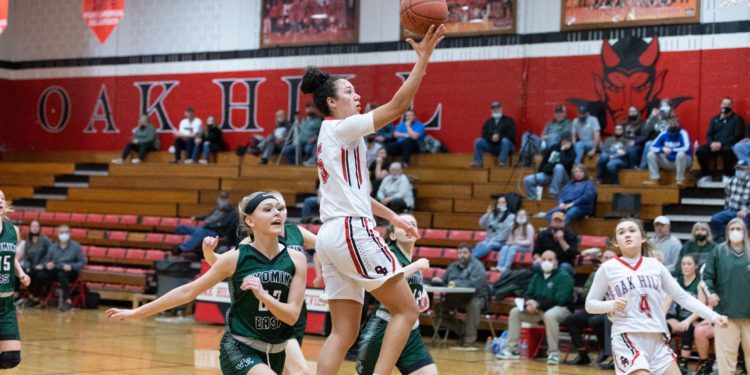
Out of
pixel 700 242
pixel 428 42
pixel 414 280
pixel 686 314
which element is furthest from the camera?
pixel 700 242

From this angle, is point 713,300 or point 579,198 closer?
point 713,300

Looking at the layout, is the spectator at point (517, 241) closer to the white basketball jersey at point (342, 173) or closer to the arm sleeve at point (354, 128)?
the white basketball jersey at point (342, 173)

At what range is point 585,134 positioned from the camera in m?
18.2

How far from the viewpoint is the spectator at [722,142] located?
16.3m

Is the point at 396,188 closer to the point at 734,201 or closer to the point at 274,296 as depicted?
the point at 734,201

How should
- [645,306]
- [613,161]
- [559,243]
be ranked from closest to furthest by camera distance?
[645,306]
[559,243]
[613,161]

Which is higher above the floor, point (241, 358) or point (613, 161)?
point (613, 161)

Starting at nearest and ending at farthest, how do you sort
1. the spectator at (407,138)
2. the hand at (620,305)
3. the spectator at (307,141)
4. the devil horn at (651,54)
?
1. the hand at (620,305)
2. the devil horn at (651,54)
3. the spectator at (407,138)
4. the spectator at (307,141)

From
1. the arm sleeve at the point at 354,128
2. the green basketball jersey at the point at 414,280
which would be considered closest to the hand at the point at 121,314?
the arm sleeve at the point at 354,128

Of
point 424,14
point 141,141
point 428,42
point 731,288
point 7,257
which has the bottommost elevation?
point 731,288

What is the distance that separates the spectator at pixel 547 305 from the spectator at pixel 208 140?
10.9m

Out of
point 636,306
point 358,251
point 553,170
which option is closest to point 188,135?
point 553,170

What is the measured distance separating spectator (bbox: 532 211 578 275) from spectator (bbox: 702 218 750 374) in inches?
132

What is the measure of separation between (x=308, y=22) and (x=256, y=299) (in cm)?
1716
